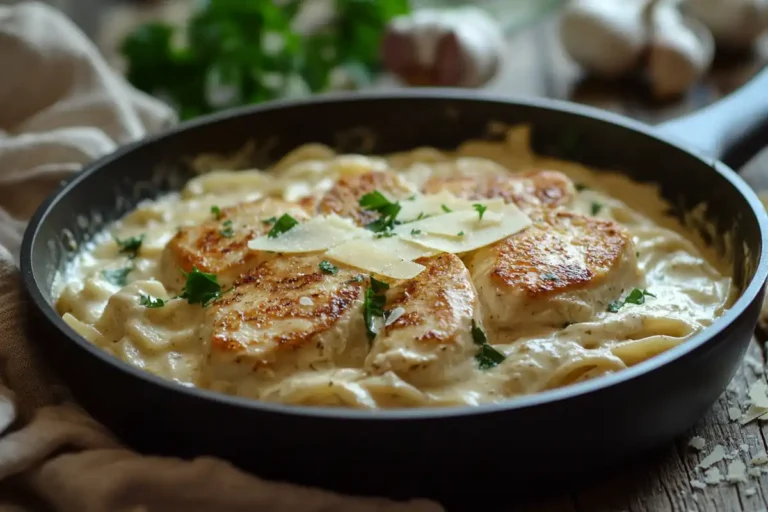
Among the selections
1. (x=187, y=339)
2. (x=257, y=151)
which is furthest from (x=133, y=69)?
(x=187, y=339)

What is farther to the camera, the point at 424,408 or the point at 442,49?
the point at 442,49

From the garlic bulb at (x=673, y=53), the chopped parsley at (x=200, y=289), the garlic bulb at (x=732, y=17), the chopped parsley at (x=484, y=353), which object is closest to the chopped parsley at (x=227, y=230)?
the chopped parsley at (x=200, y=289)

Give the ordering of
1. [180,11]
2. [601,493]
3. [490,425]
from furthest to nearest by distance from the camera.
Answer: [180,11] < [601,493] < [490,425]

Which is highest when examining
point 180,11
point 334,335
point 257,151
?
point 334,335

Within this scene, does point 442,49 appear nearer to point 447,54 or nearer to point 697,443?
point 447,54

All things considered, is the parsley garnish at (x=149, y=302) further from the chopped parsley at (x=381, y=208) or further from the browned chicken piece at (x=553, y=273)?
the browned chicken piece at (x=553, y=273)

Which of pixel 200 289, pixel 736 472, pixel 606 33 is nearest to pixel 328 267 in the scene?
pixel 200 289

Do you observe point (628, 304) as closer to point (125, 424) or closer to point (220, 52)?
point (125, 424)
